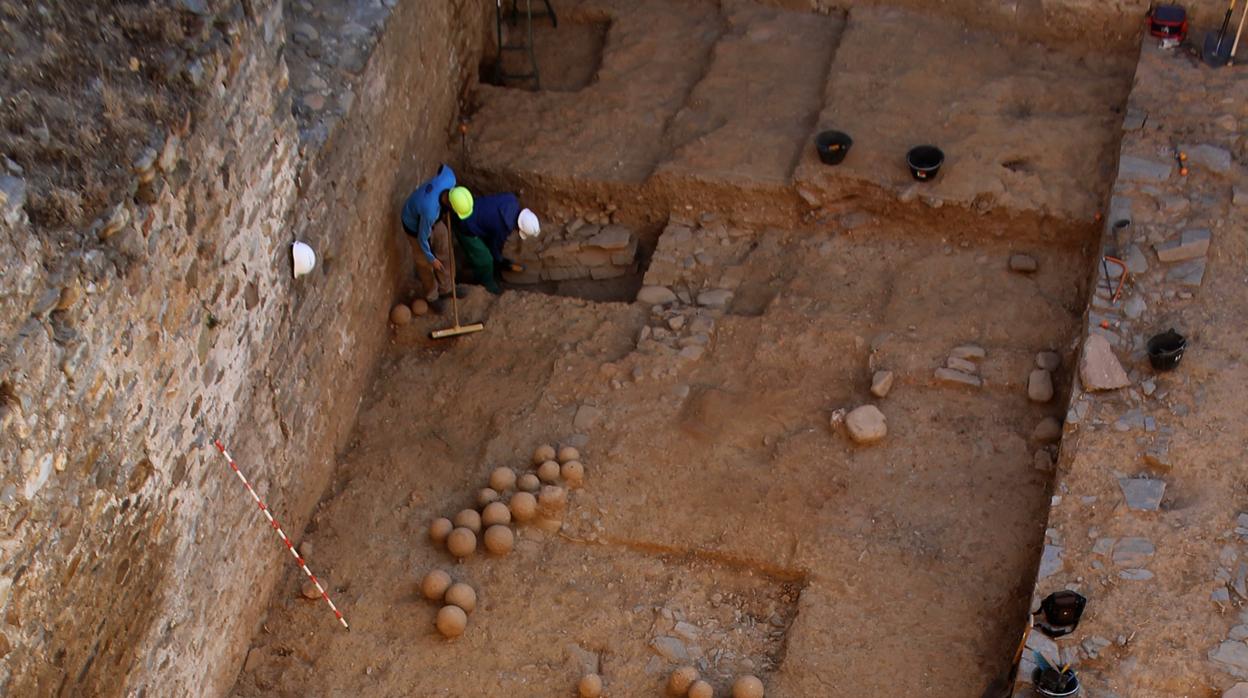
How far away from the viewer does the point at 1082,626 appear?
22.1 feet

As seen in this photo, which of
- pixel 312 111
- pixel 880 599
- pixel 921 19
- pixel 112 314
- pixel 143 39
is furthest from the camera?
pixel 921 19

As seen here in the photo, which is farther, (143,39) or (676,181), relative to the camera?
(676,181)

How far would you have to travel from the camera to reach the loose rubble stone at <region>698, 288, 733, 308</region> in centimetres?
917

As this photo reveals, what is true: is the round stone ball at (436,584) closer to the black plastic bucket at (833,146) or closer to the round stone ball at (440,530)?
the round stone ball at (440,530)

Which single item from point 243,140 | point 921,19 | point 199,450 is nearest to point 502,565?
point 199,450

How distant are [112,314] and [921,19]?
7.39m

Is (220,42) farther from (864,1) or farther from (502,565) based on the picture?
(864,1)

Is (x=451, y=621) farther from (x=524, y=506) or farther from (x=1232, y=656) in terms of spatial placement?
(x=1232, y=656)

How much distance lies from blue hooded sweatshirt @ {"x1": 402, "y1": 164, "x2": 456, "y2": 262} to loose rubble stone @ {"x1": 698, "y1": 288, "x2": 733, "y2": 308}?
6.24 ft

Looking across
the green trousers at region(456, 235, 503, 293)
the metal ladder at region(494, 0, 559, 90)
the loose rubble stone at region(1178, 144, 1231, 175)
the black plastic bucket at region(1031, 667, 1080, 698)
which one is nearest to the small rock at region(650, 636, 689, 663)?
the black plastic bucket at region(1031, 667, 1080, 698)

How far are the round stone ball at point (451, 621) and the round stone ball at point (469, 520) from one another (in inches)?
22.9

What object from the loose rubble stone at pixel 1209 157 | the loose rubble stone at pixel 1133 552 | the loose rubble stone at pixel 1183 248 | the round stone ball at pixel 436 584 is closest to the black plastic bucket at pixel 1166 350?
the loose rubble stone at pixel 1183 248

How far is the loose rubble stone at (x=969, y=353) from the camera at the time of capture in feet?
27.9

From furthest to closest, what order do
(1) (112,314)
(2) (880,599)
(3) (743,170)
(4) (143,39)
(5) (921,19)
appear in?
(5) (921,19) < (3) (743,170) < (2) (880,599) < (4) (143,39) < (1) (112,314)
